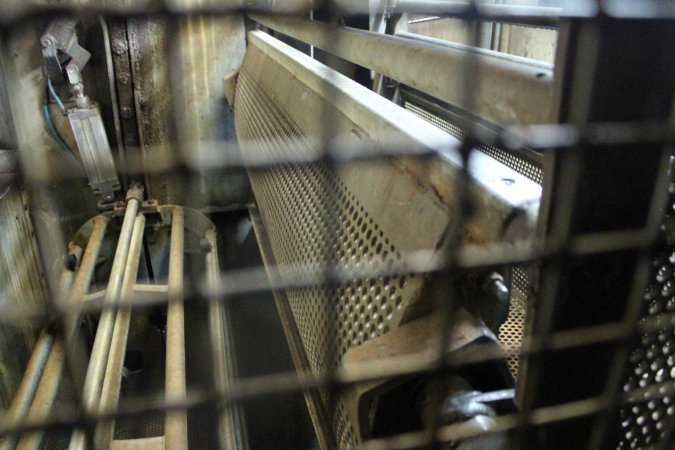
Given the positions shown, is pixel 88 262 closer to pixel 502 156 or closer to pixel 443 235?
pixel 502 156

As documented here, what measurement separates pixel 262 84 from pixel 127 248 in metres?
0.75

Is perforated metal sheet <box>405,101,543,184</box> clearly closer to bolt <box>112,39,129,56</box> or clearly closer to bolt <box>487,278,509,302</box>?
bolt <box>487,278,509,302</box>

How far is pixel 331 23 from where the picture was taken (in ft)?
1.56

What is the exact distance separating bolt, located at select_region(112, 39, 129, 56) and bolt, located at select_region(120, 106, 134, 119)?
0.25 metres

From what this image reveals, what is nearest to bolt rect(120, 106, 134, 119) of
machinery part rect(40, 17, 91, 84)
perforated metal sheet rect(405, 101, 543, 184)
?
machinery part rect(40, 17, 91, 84)

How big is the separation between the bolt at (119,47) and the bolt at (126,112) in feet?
0.81

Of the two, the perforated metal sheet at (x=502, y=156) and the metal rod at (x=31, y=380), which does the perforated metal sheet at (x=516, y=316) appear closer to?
the perforated metal sheet at (x=502, y=156)

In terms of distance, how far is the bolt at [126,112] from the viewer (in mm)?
2607

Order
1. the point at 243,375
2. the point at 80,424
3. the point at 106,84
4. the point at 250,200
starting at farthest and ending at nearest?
the point at 250,200 → the point at 106,84 → the point at 243,375 → the point at 80,424

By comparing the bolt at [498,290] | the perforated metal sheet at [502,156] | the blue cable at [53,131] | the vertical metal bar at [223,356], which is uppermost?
the bolt at [498,290]

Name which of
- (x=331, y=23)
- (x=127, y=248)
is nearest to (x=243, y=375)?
(x=127, y=248)

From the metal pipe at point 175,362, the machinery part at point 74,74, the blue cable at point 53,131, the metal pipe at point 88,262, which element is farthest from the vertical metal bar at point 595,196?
the blue cable at point 53,131

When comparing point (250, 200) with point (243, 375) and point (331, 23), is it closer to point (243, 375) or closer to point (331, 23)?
point (243, 375)

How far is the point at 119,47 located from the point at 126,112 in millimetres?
297
